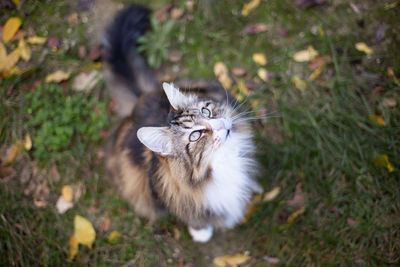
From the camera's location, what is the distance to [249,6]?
2.85 metres

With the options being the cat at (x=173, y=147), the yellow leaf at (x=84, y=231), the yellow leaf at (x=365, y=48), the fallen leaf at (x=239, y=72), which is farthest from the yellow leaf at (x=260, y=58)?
the yellow leaf at (x=84, y=231)

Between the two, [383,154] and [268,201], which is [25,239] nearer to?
[268,201]

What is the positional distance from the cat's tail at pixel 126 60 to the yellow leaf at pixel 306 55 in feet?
4.81

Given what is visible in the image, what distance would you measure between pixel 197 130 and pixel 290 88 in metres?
1.46

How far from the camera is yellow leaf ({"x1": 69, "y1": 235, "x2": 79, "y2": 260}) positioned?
2480mm

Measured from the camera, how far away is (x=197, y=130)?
1.63 m

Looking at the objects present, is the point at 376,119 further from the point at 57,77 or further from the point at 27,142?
the point at 27,142

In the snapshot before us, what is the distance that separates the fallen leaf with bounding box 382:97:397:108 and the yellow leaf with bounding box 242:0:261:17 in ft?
5.27

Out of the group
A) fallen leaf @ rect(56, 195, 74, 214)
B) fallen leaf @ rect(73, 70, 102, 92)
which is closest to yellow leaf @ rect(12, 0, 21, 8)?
fallen leaf @ rect(73, 70, 102, 92)

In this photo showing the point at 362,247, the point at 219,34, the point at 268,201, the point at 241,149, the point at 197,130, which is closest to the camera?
the point at 197,130

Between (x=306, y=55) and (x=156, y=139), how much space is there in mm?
1957

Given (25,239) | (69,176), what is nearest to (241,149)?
(69,176)

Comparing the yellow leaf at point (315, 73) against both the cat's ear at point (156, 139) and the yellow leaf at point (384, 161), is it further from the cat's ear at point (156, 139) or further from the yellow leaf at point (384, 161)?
the cat's ear at point (156, 139)

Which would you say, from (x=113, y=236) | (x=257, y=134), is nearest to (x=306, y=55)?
(x=257, y=134)
